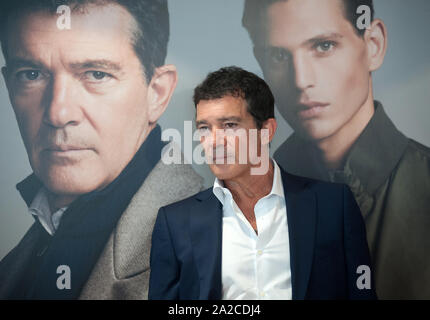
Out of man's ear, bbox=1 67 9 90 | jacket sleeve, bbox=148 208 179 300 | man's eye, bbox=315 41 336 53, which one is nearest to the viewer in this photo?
jacket sleeve, bbox=148 208 179 300

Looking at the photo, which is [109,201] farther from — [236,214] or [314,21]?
[314,21]

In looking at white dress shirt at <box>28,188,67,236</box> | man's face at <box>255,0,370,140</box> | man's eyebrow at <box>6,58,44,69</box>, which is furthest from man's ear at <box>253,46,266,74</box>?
white dress shirt at <box>28,188,67,236</box>

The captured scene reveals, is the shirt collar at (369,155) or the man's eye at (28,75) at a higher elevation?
the man's eye at (28,75)

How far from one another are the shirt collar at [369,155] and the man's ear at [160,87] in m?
0.70

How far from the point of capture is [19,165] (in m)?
2.21

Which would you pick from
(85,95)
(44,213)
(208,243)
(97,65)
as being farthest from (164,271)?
(97,65)

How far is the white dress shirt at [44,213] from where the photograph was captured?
215cm

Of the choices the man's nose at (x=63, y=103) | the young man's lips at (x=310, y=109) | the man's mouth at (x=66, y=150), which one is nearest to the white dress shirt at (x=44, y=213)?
the man's mouth at (x=66, y=150)

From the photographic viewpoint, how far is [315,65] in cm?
208

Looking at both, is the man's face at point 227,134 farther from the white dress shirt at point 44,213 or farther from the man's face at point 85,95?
the white dress shirt at point 44,213

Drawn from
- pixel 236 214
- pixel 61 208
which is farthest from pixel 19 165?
pixel 236 214

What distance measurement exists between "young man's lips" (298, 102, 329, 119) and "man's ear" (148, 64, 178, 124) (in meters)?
0.69

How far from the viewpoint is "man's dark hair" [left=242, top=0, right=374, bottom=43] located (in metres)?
2.09

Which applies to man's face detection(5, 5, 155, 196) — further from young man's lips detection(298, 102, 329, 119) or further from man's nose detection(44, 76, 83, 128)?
young man's lips detection(298, 102, 329, 119)
